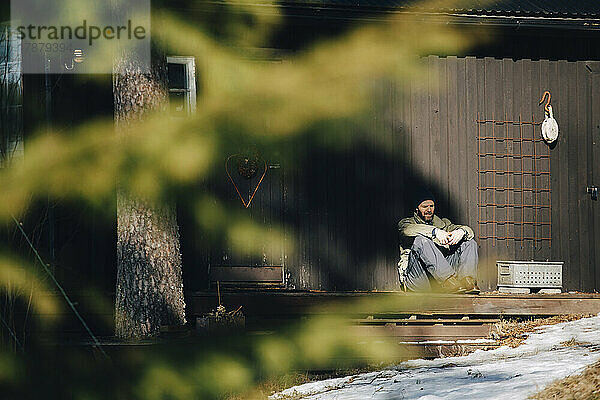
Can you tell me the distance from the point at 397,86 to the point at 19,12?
4494 millimetres

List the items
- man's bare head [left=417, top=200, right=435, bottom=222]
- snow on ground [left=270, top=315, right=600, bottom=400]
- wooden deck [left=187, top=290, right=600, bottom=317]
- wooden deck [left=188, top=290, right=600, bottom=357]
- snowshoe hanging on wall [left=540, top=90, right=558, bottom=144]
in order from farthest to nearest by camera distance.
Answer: snowshoe hanging on wall [left=540, top=90, right=558, bottom=144], man's bare head [left=417, top=200, right=435, bottom=222], wooden deck [left=187, top=290, right=600, bottom=317], wooden deck [left=188, top=290, right=600, bottom=357], snow on ground [left=270, top=315, right=600, bottom=400]

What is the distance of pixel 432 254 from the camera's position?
36.1 ft

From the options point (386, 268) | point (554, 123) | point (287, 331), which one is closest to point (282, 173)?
point (386, 268)

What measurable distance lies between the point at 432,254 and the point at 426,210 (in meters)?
0.59

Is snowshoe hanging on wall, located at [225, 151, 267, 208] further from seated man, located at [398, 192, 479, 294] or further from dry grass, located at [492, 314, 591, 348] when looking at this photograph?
dry grass, located at [492, 314, 591, 348]

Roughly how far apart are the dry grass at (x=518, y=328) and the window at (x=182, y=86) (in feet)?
14.0

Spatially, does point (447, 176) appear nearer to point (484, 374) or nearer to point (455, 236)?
point (455, 236)

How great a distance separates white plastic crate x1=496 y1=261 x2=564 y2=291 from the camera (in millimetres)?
11234

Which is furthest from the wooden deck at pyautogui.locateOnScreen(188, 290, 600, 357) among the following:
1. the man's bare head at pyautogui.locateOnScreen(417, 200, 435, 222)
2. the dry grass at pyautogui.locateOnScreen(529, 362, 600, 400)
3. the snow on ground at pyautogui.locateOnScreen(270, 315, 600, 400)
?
the dry grass at pyautogui.locateOnScreen(529, 362, 600, 400)

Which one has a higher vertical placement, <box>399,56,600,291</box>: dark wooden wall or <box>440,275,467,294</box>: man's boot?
<box>399,56,600,291</box>: dark wooden wall

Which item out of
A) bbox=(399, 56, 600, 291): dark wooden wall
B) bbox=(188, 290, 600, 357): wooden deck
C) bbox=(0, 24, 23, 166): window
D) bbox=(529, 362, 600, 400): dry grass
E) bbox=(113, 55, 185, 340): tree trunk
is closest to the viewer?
bbox=(529, 362, 600, 400): dry grass

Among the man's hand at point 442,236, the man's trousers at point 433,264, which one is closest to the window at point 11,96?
the man's trousers at point 433,264

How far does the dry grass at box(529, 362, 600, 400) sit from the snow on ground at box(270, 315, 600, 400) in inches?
5.5

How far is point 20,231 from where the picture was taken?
11.7 meters
